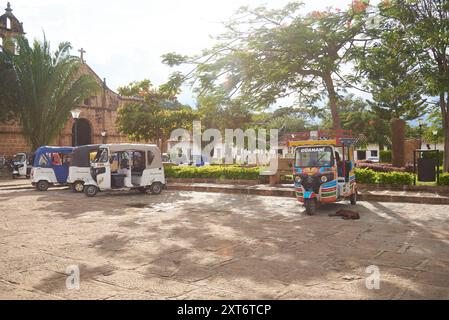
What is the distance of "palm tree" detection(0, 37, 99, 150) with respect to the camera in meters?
25.3

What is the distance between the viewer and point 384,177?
13414 millimetres

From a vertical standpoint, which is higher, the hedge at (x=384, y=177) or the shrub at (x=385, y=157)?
the shrub at (x=385, y=157)

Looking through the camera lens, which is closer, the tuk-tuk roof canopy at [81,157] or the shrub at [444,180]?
the shrub at [444,180]

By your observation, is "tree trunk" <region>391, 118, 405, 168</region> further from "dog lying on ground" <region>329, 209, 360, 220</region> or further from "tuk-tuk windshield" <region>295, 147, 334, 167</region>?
"dog lying on ground" <region>329, 209, 360, 220</region>

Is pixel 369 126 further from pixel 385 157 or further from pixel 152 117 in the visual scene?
pixel 152 117

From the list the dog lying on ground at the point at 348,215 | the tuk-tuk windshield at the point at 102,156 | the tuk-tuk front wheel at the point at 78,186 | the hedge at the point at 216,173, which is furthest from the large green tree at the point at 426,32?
the tuk-tuk front wheel at the point at 78,186

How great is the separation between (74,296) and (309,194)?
6.53 metres

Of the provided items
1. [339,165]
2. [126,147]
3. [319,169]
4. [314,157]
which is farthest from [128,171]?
[339,165]

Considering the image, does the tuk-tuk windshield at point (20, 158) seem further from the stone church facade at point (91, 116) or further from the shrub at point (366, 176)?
the shrub at point (366, 176)

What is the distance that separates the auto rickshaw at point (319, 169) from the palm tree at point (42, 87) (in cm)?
2120

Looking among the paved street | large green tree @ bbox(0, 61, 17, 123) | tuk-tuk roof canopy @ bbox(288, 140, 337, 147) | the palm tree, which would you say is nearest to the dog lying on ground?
the paved street

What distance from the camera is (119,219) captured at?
915 cm

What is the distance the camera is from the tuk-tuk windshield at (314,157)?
31.7 feet
